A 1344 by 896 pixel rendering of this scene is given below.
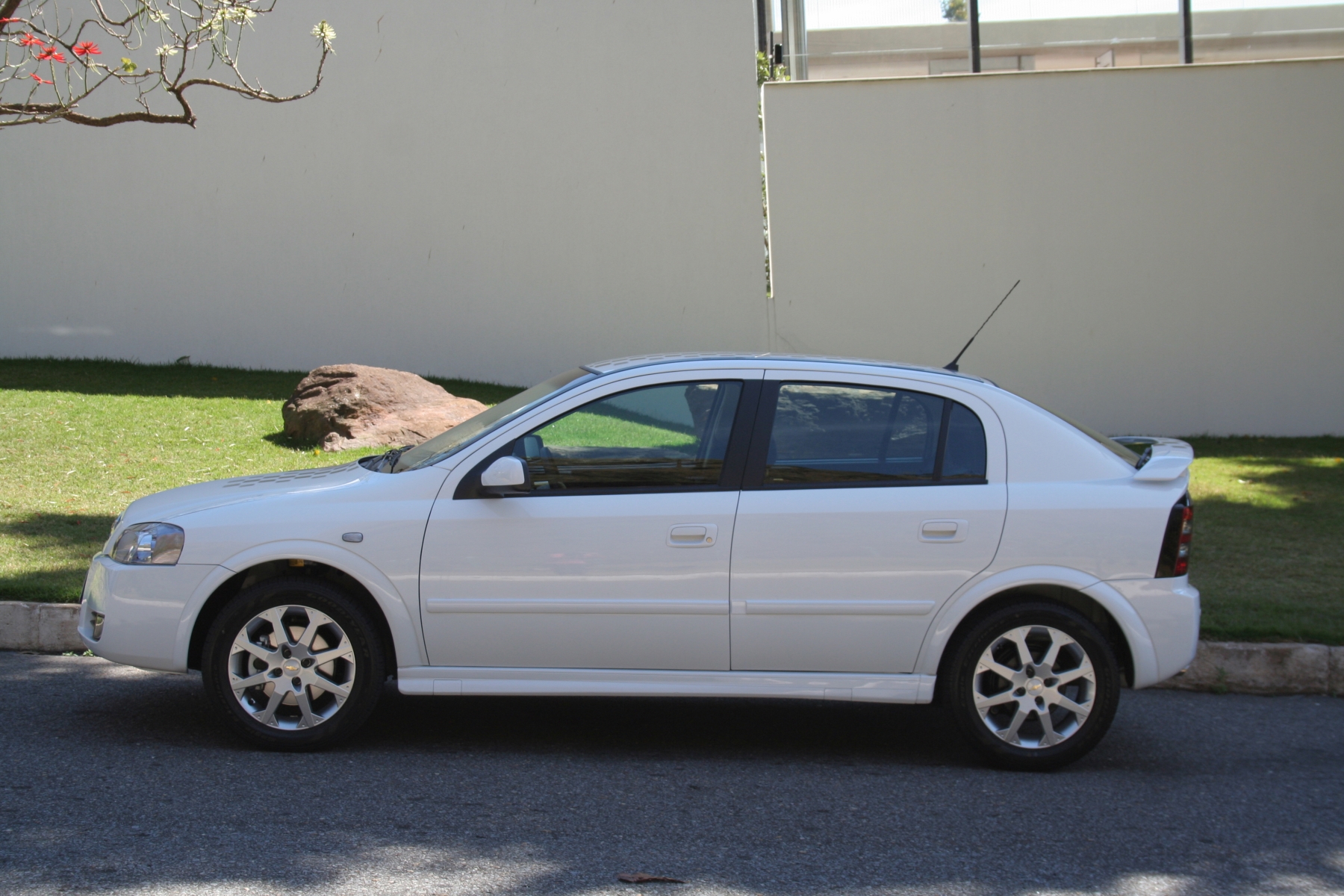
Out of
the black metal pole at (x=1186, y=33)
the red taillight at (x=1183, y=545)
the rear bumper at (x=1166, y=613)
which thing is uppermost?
the black metal pole at (x=1186, y=33)

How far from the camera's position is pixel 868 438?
15.1 feet

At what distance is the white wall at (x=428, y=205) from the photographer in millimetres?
12852

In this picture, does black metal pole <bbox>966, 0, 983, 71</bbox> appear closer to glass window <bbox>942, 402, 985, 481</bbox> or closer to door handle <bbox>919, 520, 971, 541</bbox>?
glass window <bbox>942, 402, 985, 481</bbox>

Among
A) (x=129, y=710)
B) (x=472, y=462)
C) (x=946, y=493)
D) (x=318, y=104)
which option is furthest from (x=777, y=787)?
(x=318, y=104)

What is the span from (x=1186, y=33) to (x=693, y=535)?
35.9ft

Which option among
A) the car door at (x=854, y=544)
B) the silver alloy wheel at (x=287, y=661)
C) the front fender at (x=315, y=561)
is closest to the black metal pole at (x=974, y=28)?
the car door at (x=854, y=544)

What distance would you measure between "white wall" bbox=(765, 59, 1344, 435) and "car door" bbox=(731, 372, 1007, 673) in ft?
27.8

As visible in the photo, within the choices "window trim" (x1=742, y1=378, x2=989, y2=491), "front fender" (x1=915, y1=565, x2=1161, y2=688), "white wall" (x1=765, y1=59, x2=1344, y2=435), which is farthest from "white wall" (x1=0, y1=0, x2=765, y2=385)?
"front fender" (x1=915, y1=565, x2=1161, y2=688)

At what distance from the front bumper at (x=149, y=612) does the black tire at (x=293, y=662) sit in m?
0.14

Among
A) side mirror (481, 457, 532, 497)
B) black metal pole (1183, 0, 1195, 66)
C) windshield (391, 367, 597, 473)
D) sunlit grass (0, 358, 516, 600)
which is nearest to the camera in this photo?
side mirror (481, 457, 532, 497)

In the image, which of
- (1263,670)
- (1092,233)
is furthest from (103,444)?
(1092,233)

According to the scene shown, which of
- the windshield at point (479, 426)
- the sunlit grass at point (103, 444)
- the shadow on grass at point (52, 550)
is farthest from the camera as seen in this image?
the sunlit grass at point (103, 444)

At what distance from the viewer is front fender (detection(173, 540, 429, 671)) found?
4449 mm

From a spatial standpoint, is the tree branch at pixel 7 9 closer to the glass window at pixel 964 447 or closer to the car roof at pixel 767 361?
the car roof at pixel 767 361
